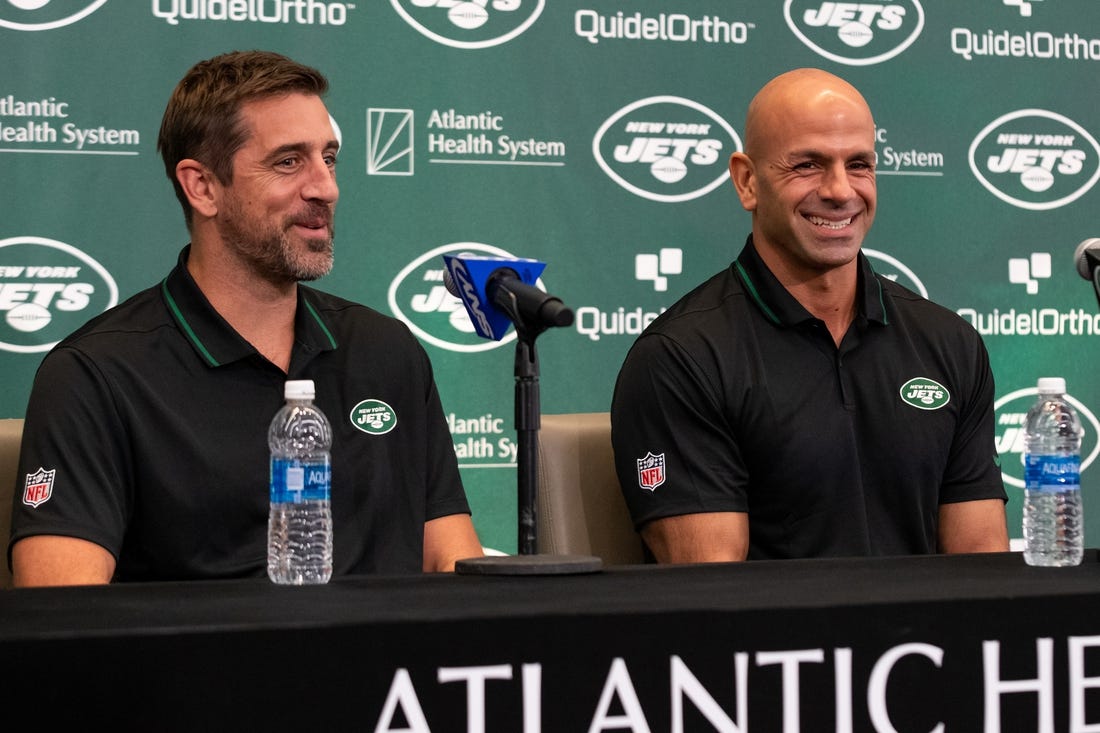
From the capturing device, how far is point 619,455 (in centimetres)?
257

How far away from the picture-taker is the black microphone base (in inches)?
66.8

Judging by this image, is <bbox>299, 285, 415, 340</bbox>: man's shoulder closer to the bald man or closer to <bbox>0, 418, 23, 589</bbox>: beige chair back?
the bald man

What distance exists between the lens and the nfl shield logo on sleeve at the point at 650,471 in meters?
2.51

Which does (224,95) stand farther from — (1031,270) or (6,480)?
(1031,270)

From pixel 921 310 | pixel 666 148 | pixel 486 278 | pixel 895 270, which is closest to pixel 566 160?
pixel 666 148

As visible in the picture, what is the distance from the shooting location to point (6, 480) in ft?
7.53

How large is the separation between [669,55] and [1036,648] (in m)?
2.21

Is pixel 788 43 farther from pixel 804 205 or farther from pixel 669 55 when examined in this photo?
pixel 804 205

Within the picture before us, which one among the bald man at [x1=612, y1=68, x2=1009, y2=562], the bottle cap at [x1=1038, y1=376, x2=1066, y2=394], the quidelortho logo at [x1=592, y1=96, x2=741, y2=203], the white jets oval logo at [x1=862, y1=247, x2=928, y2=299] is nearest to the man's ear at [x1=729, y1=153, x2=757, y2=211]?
the bald man at [x1=612, y1=68, x2=1009, y2=562]

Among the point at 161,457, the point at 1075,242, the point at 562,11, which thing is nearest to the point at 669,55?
the point at 562,11

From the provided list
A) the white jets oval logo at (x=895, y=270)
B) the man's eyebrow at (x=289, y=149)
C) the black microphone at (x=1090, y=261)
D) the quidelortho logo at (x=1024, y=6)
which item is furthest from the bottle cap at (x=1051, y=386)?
the quidelortho logo at (x=1024, y=6)

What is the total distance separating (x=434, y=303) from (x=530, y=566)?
5.56ft

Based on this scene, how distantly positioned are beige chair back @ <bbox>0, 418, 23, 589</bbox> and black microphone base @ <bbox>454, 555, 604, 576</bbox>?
88cm

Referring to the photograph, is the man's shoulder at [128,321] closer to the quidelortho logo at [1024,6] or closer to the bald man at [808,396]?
the bald man at [808,396]
